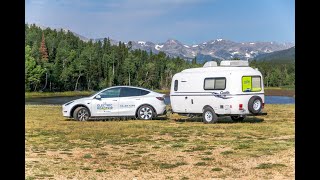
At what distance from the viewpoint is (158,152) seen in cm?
1085

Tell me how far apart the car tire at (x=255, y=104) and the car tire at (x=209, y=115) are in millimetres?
1580

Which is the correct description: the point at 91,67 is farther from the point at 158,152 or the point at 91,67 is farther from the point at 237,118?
the point at 158,152

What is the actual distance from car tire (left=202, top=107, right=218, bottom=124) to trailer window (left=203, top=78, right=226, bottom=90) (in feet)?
3.09

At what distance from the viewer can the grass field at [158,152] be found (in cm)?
820

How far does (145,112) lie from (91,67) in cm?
11208

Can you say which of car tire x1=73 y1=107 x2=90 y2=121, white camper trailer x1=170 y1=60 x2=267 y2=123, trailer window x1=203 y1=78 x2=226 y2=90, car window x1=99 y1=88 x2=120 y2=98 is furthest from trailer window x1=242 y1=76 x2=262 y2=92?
car tire x1=73 y1=107 x2=90 y2=121

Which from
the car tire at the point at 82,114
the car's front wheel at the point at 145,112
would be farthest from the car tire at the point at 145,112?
the car tire at the point at 82,114

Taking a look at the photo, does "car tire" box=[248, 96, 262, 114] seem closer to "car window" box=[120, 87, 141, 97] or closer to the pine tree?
"car window" box=[120, 87, 141, 97]

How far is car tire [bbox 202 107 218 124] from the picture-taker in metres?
18.8
